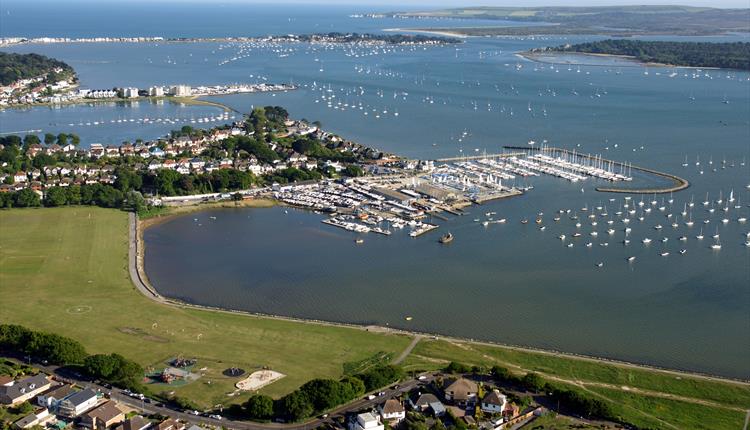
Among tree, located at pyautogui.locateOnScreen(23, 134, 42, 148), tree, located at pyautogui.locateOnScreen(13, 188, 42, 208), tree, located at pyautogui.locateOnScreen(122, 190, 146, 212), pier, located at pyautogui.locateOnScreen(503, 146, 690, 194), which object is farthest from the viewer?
tree, located at pyautogui.locateOnScreen(23, 134, 42, 148)

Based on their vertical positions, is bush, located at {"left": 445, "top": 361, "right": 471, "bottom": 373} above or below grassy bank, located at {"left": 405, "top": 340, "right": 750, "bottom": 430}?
above

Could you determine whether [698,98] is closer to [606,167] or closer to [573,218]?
[606,167]

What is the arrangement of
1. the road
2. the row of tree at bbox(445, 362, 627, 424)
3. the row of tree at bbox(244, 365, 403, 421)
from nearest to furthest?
the road → the row of tree at bbox(244, 365, 403, 421) → the row of tree at bbox(445, 362, 627, 424)

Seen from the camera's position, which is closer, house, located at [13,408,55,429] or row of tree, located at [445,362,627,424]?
house, located at [13,408,55,429]

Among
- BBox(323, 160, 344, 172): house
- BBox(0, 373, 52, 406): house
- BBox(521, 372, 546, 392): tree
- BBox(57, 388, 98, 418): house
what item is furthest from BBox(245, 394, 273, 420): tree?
BBox(323, 160, 344, 172): house

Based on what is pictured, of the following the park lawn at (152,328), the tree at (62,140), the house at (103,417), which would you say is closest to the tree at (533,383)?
the park lawn at (152,328)

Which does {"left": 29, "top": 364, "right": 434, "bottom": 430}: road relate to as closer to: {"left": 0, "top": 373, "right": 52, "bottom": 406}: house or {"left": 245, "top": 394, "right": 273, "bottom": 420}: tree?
{"left": 245, "top": 394, "right": 273, "bottom": 420}: tree
